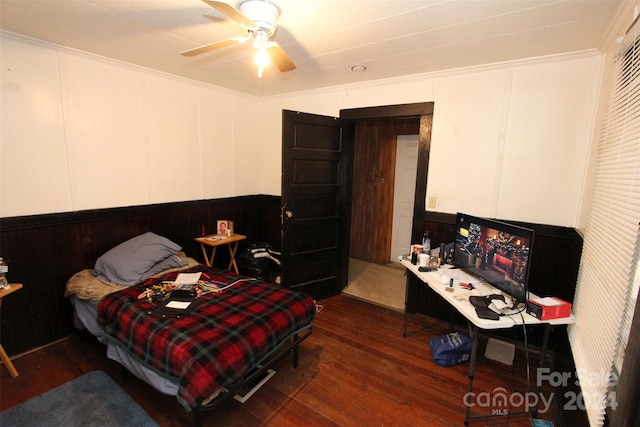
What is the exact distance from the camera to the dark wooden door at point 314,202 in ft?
10.3

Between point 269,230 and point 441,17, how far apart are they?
3238mm

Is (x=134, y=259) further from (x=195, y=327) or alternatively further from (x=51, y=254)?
(x=195, y=327)

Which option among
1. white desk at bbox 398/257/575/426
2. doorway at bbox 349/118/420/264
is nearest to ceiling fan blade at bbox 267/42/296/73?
white desk at bbox 398/257/575/426

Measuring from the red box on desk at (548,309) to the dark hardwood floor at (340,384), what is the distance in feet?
2.36

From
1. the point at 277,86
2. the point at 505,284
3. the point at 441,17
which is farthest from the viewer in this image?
the point at 277,86

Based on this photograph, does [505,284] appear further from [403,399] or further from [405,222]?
[405,222]

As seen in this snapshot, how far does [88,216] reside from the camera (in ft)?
8.65

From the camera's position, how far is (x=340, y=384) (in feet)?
7.06

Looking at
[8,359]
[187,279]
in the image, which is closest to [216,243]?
[187,279]

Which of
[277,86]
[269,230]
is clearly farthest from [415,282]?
[277,86]

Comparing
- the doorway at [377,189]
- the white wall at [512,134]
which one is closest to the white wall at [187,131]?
the white wall at [512,134]

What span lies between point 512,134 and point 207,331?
113 inches

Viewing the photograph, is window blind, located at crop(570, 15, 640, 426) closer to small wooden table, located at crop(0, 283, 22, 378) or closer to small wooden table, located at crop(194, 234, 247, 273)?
small wooden table, located at crop(194, 234, 247, 273)

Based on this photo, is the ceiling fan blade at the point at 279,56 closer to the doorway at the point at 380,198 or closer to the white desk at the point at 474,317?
the white desk at the point at 474,317
